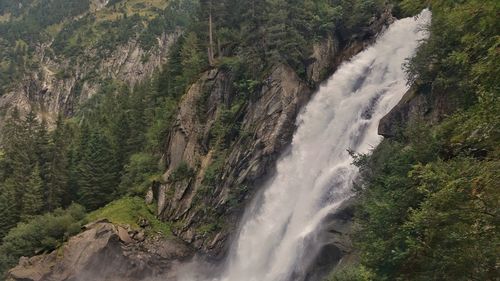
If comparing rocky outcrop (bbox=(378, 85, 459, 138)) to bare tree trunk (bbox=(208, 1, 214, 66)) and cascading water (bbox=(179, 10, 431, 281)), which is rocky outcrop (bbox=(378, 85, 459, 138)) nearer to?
cascading water (bbox=(179, 10, 431, 281))

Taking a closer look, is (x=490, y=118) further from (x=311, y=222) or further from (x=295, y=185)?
(x=295, y=185)

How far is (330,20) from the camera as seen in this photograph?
49969mm

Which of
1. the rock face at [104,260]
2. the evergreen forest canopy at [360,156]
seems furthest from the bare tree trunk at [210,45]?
the rock face at [104,260]

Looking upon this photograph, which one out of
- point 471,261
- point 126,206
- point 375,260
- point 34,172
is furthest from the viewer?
point 34,172

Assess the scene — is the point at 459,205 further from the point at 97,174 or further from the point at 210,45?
the point at 97,174

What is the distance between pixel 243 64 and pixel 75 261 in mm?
→ 25244

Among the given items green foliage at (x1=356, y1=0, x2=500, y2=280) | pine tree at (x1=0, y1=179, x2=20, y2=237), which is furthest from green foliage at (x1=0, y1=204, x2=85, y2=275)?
green foliage at (x1=356, y1=0, x2=500, y2=280)

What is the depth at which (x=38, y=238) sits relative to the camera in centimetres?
4366

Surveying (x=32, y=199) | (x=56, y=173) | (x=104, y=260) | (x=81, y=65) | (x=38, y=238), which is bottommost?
(x=104, y=260)

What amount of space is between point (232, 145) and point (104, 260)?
15.9 m

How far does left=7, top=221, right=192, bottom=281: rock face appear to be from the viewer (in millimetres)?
39844

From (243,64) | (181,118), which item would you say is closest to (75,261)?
(181,118)

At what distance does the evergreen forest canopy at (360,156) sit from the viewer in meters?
10.3

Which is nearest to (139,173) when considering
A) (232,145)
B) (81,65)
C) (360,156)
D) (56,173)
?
(232,145)
